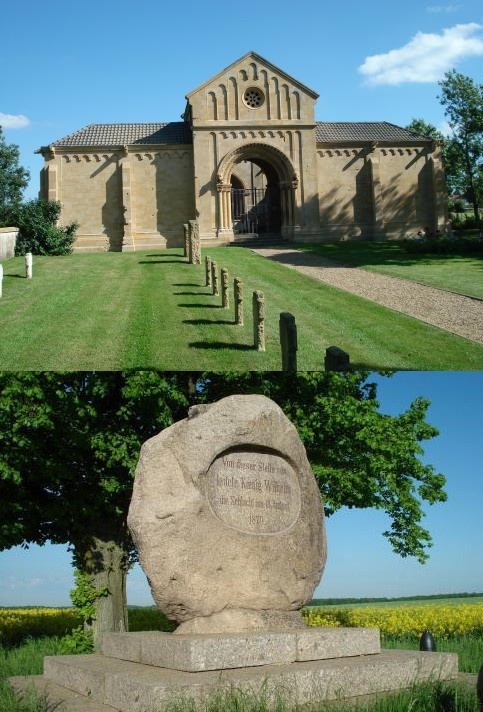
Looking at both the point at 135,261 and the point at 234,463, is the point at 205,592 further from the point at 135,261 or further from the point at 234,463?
the point at 135,261

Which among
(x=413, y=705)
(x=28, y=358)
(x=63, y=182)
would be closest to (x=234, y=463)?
(x=413, y=705)

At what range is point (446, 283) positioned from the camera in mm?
18859

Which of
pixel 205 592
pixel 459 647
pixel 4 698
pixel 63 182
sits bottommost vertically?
pixel 459 647

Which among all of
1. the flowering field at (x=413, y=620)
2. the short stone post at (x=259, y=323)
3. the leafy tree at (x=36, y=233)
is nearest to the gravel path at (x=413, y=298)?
the short stone post at (x=259, y=323)

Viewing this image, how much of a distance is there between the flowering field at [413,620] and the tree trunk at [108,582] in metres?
5.08

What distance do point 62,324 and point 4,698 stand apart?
7.28m

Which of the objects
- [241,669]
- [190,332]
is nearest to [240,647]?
[241,669]

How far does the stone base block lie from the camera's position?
812cm

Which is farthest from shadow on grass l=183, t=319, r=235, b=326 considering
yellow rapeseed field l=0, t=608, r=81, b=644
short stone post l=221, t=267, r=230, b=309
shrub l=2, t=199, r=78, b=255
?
shrub l=2, t=199, r=78, b=255

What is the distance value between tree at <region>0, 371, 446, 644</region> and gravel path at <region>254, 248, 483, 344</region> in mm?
2257

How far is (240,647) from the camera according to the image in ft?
27.3

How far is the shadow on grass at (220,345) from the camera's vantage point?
13.4 m

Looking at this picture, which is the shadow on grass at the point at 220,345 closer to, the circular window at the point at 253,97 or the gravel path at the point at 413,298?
the gravel path at the point at 413,298

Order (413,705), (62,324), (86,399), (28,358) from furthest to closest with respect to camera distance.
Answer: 1. (86,399)
2. (62,324)
3. (28,358)
4. (413,705)
